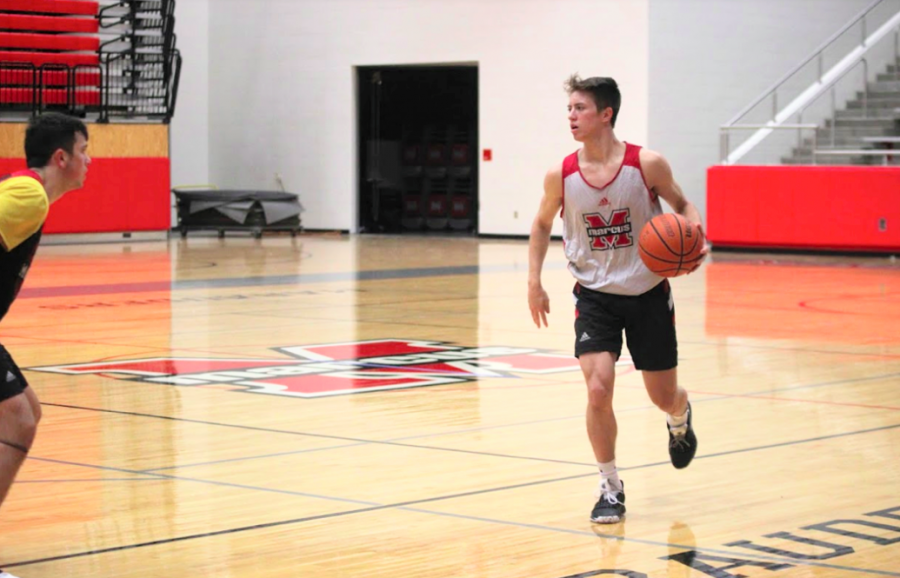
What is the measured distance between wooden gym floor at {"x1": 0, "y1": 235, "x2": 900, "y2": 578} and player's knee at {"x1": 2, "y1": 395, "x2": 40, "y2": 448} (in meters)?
0.48

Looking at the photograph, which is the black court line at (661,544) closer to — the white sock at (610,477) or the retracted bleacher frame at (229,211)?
the white sock at (610,477)

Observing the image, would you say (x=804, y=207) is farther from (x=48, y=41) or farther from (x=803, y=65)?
(x=48, y=41)

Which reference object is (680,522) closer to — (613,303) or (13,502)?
(613,303)

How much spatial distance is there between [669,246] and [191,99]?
2695cm

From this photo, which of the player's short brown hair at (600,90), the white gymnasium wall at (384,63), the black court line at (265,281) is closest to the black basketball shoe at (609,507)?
the player's short brown hair at (600,90)

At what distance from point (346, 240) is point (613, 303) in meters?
22.4

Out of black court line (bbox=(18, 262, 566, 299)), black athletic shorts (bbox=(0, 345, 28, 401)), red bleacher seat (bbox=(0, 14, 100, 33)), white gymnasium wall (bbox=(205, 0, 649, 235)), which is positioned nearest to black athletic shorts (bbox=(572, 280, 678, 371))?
black athletic shorts (bbox=(0, 345, 28, 401))

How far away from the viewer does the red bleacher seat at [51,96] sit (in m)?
25.3

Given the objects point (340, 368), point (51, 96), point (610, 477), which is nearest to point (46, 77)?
point (51, 96)

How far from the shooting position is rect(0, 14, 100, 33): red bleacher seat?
26.0 metres

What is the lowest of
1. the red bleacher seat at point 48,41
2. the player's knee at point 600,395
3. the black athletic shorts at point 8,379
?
the player's knee at point 600,395

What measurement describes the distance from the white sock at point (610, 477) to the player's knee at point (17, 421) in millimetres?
2298

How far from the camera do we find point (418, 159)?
31.7 meters

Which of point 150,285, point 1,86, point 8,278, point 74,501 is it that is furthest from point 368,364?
point 1,86
